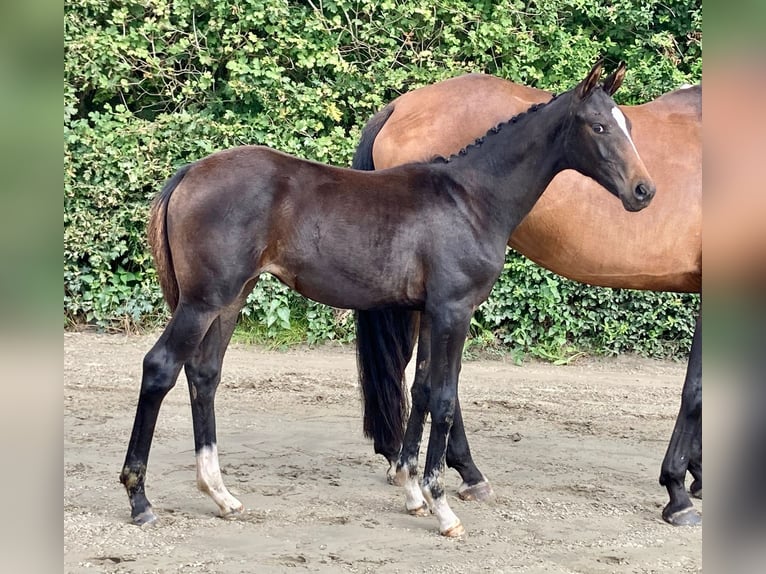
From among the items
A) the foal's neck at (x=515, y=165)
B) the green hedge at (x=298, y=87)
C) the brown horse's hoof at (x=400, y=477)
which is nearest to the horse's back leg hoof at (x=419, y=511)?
the brown horse's hoof at (x=400, y=477)

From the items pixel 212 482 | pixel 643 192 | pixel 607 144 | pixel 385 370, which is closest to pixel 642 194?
pixel 643 192

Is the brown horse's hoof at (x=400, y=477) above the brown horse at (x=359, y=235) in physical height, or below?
below

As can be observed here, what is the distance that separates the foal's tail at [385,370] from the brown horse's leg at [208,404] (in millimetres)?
862

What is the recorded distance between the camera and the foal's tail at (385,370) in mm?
4629

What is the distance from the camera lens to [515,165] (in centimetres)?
405

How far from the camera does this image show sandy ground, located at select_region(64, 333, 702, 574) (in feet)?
12.0

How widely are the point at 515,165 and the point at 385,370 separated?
1340mm

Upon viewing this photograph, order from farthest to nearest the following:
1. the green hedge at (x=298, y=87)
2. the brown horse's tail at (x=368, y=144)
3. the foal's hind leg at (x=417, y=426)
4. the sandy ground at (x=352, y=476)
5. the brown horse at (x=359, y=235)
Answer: the green hedge at (x=298, y=87), the brown horse's tail at (x=368, y=144), the foal's hind leg at (x=417, y=426), the brown horse at (x=359, y=235), the sandy ground at (x=352, y=476)

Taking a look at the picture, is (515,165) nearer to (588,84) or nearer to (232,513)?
(588,84)

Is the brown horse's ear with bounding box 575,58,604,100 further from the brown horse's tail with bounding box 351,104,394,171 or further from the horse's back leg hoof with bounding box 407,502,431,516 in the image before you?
the horse's back leg hoof with bounding box 407,502,431,516

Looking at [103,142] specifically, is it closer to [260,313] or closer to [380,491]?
[260,313]

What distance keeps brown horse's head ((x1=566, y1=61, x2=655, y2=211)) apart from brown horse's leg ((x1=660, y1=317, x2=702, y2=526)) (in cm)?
93

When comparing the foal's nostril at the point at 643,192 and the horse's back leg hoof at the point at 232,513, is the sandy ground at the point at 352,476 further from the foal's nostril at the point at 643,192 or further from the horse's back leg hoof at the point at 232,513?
the foal's nostril at the point at 643,192
